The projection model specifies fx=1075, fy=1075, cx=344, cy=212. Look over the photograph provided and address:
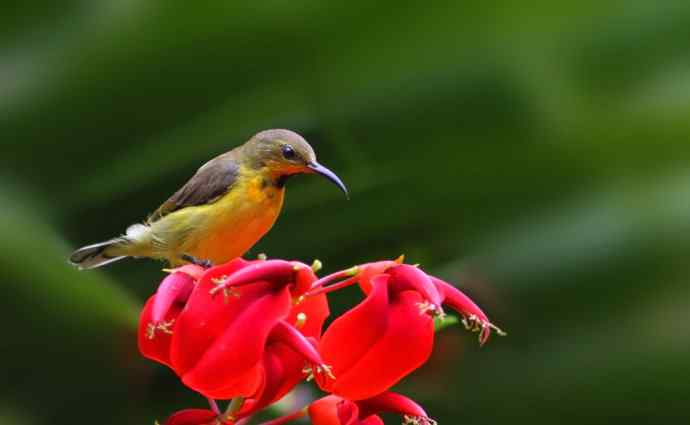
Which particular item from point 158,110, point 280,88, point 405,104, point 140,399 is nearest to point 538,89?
point 405,104

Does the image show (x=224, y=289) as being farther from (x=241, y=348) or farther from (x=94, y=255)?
(x=94, y=255)

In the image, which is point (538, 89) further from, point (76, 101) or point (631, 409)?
point (76, 101)

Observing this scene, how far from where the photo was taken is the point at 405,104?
1.05 m

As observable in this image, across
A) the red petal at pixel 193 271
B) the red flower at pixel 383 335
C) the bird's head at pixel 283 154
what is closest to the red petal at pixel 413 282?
the red flower at pixel 383 335

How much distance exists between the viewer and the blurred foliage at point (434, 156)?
94 centimetres

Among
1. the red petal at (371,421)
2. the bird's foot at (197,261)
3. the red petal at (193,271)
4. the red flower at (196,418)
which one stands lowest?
the bird's foot at (197,261)

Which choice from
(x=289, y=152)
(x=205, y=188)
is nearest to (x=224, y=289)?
(x=289, y=152)

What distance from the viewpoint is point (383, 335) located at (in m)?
0.55

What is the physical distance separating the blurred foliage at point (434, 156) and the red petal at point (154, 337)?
1.03 ft

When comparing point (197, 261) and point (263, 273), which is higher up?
point (263, 273)

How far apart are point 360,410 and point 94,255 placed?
41cm

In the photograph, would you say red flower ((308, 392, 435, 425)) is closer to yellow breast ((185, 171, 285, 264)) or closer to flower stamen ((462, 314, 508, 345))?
flower stamen ((462, 314, 508, 345))

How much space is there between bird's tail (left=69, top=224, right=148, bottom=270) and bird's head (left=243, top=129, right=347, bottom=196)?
5.0 inches

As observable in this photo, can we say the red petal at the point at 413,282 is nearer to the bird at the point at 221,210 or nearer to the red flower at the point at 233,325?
the red flower at the point at 233,325
